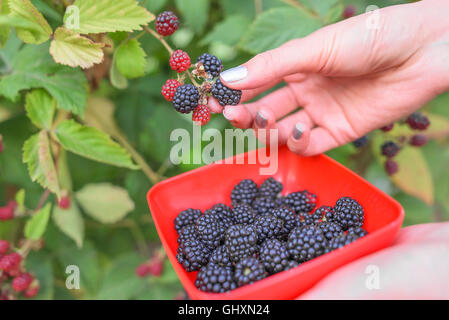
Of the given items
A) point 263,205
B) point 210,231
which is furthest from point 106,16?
point 263,205

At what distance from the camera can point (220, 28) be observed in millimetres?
1417

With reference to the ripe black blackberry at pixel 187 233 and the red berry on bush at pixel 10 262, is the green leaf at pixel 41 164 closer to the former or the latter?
the red berry on bush at pixel 10 262

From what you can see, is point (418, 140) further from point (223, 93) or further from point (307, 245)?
point (223, 93)

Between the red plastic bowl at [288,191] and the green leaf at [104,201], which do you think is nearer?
the red plastic bowl at [288,191]

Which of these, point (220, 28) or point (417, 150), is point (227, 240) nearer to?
point (220, 28)

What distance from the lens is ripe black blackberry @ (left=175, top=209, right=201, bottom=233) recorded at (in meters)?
1.27

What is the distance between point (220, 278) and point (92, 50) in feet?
2.38

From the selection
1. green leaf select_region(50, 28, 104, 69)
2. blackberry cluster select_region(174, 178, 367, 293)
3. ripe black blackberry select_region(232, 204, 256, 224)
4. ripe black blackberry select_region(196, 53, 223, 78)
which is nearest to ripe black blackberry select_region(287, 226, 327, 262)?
blackberry cluster select_region(174, 178, 367, 293)

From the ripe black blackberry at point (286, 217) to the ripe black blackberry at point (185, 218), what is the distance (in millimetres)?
278

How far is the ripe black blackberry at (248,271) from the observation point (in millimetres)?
979

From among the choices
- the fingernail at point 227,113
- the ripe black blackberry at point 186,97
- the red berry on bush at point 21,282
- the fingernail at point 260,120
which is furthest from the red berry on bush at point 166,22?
the red berry on bush at point 21,282

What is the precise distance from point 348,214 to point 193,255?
52 centimetres
